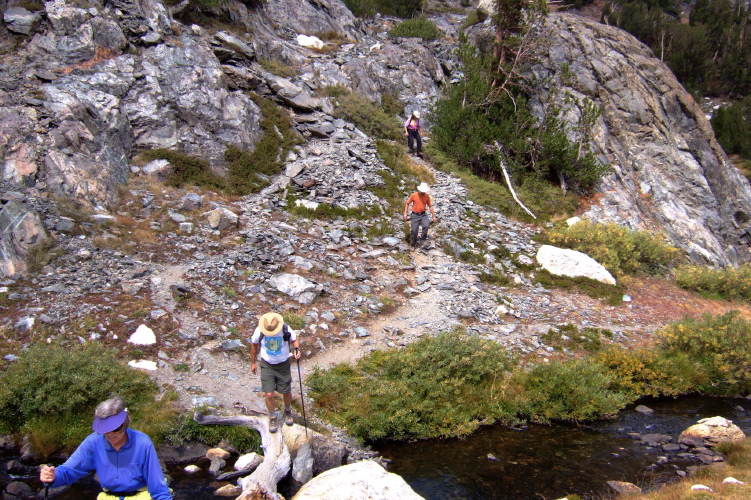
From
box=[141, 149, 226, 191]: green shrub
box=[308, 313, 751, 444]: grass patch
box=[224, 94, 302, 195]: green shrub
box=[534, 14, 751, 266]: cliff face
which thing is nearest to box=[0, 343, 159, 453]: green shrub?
box=[308, 313, 751, 444]: grass patch

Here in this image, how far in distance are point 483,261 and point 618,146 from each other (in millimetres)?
12980

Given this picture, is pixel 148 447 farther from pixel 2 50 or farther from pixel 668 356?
pixel 2 50

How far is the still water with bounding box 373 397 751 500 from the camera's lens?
24.8 feet

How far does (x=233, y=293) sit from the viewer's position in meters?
11.3

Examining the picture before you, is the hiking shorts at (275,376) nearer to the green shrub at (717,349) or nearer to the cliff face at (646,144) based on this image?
the green shrub at (717,349)

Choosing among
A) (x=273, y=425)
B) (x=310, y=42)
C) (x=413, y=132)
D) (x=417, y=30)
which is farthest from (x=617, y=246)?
(x=417, y=30)

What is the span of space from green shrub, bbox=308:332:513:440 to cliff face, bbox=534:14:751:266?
12315 mm

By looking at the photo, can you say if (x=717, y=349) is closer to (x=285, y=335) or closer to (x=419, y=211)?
(x=419, y=211)

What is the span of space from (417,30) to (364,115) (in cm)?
1299

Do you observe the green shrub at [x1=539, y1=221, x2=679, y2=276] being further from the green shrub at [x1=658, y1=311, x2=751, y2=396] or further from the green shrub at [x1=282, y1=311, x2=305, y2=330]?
the green shrub at [x1=282, y1=311, x2=305, y2=330]

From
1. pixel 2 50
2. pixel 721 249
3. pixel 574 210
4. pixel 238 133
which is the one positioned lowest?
pixel 721 249

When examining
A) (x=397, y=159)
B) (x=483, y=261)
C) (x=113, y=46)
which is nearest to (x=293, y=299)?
(x=483, y=261)

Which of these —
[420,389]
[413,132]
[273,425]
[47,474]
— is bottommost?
[420,389]

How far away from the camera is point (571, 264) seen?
15453 mm
